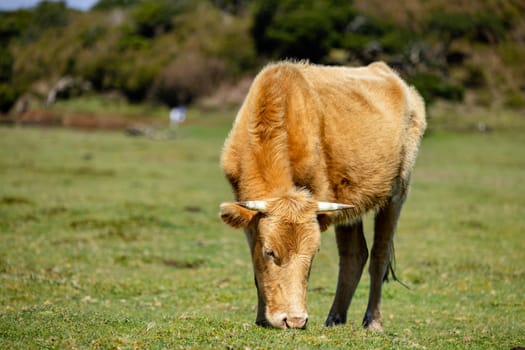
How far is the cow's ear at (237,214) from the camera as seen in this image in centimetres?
739

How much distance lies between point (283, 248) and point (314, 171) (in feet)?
3.99

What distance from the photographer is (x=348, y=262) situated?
9.59m

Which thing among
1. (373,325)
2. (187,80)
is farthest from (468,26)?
(373,325)

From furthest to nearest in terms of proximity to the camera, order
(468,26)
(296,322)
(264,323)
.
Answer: (468,26), (264,323), (296,322)

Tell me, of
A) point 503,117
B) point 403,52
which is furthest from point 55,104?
point 503,117

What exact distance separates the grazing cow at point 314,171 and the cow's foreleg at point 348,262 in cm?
1

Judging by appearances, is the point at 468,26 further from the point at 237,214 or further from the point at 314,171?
the point at 237,214

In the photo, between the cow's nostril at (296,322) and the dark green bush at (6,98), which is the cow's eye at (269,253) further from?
the dark green bush at (6,98)

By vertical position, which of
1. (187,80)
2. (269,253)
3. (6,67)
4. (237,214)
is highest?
(237,214)

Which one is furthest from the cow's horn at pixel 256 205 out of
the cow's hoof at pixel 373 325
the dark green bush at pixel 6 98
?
the dark green bush at pixel 6 98

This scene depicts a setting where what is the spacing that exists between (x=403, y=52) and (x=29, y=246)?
48.5 m

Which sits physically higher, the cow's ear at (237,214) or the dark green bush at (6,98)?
the cow's ear at (237,214)

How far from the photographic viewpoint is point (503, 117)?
56.3 meters

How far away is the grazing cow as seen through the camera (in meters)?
7.12
